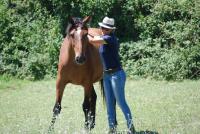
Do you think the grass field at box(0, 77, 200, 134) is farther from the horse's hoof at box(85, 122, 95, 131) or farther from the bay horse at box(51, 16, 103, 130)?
the bay horse at box(51, 16, 103, 130)

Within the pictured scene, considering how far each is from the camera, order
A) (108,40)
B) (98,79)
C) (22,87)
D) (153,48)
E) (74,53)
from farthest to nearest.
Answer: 1. (153,48)
2. (22,87)
3. (98,79)
4. (74,53)
5. (108,40)

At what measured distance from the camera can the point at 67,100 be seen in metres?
14.0

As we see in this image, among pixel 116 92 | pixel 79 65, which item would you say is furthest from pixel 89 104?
pixel 116 92

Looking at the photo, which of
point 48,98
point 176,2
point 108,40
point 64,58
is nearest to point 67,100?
point 48,98

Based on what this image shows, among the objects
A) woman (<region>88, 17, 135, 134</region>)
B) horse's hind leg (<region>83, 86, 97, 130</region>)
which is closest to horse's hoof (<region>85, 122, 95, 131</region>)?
horse's hind leg (<region>83, 86, 97, 130</region>)

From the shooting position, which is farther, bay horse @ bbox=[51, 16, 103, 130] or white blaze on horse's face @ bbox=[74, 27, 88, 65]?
bay horse @ bbox=[51, 16, 103, 130]

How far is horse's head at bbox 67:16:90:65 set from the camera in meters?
8.73

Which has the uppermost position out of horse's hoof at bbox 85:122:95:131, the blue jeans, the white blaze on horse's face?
the white blaze on horse's face

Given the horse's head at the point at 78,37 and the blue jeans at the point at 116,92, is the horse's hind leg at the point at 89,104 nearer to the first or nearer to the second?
the blue jeans at the point at 116,92

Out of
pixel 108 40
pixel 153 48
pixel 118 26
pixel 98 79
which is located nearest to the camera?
pixel 108 40

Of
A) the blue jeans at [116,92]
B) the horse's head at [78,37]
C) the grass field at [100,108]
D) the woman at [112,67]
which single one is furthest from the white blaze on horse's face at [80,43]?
the grass field at [100,108]

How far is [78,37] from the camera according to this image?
8.98 meters

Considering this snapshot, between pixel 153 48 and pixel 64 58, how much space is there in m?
9.25

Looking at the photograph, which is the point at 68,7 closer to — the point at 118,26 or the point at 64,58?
the point at 118,26
